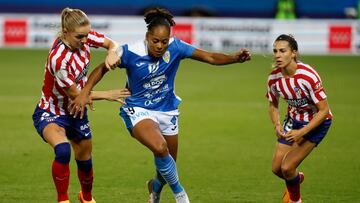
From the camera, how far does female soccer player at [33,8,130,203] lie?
7.63m

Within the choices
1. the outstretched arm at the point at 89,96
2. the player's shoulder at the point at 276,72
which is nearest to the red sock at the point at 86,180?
the outstretched arm at the point at 89,96

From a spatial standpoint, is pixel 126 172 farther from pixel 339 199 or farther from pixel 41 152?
pixel 339 199

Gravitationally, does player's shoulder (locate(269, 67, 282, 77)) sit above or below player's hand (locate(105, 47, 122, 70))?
below

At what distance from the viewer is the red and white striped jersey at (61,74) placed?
7641 millimetres

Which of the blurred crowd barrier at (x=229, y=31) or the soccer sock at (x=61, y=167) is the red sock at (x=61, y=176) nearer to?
the soccer sock at (x=61, y=167)

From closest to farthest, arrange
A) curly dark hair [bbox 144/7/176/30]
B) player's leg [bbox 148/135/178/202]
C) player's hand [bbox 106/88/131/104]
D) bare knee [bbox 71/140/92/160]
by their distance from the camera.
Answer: player's hand [bbox 106/88/131/104] → curly dark hair [bbox 144/7/176/30] → player's leg [bbox 148/135/178/202] → bare knee [bbox 71/140/92/160]

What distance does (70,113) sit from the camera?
25.5ft

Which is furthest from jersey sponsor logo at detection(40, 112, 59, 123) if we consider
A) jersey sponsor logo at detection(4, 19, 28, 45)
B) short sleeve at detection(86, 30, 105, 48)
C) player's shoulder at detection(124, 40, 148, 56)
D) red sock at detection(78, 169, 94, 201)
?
jersey sponsor logo at detection(4, 19, 28, 45)

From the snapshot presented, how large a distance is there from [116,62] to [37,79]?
39.9 ft

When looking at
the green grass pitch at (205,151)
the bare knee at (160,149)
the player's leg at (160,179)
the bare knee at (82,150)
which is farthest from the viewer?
the green grass pitch at (205,151)

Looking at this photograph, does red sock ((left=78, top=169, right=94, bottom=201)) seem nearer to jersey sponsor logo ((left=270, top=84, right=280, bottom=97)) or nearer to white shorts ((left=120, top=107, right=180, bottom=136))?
white shorts ((left=120, top=107, right=180, bottom=136))

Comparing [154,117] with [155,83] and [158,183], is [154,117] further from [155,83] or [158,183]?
[158,183]

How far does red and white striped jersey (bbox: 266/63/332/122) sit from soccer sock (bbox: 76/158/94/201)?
81.2 inches

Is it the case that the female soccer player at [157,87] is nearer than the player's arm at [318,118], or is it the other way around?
the female soccer player at [157,87]
